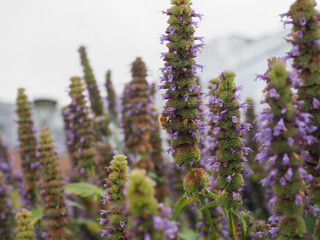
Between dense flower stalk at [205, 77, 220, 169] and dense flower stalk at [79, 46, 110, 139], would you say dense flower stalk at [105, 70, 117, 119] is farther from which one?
dense flower stalk at [205, 77, 220, 169]

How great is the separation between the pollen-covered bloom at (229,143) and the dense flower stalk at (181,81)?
0.92ft

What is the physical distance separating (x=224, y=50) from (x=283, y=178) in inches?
1331

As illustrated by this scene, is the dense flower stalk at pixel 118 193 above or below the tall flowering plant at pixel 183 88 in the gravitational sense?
below

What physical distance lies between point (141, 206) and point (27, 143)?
200 inches

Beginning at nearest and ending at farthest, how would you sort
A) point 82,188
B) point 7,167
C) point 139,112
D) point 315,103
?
point 315,103 → point 82,188 → point 139,112 → point 7,167

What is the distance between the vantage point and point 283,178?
260 cm

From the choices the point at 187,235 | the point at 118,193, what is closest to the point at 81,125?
the point at 187,235

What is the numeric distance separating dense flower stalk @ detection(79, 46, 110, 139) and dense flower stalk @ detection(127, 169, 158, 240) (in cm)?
537

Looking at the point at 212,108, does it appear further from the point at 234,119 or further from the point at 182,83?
the point at 234,119

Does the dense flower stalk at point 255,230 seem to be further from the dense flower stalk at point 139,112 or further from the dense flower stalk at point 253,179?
the dense flower stalk at point 139,112

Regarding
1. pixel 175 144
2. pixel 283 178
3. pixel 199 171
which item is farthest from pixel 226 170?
pixel 283 178

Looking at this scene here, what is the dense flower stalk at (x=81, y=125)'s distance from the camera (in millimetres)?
6367

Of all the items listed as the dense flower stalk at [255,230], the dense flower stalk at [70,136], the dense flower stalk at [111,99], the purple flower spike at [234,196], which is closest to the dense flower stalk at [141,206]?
the purple flower spike at [234,196]

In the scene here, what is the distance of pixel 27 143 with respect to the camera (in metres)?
6.75
